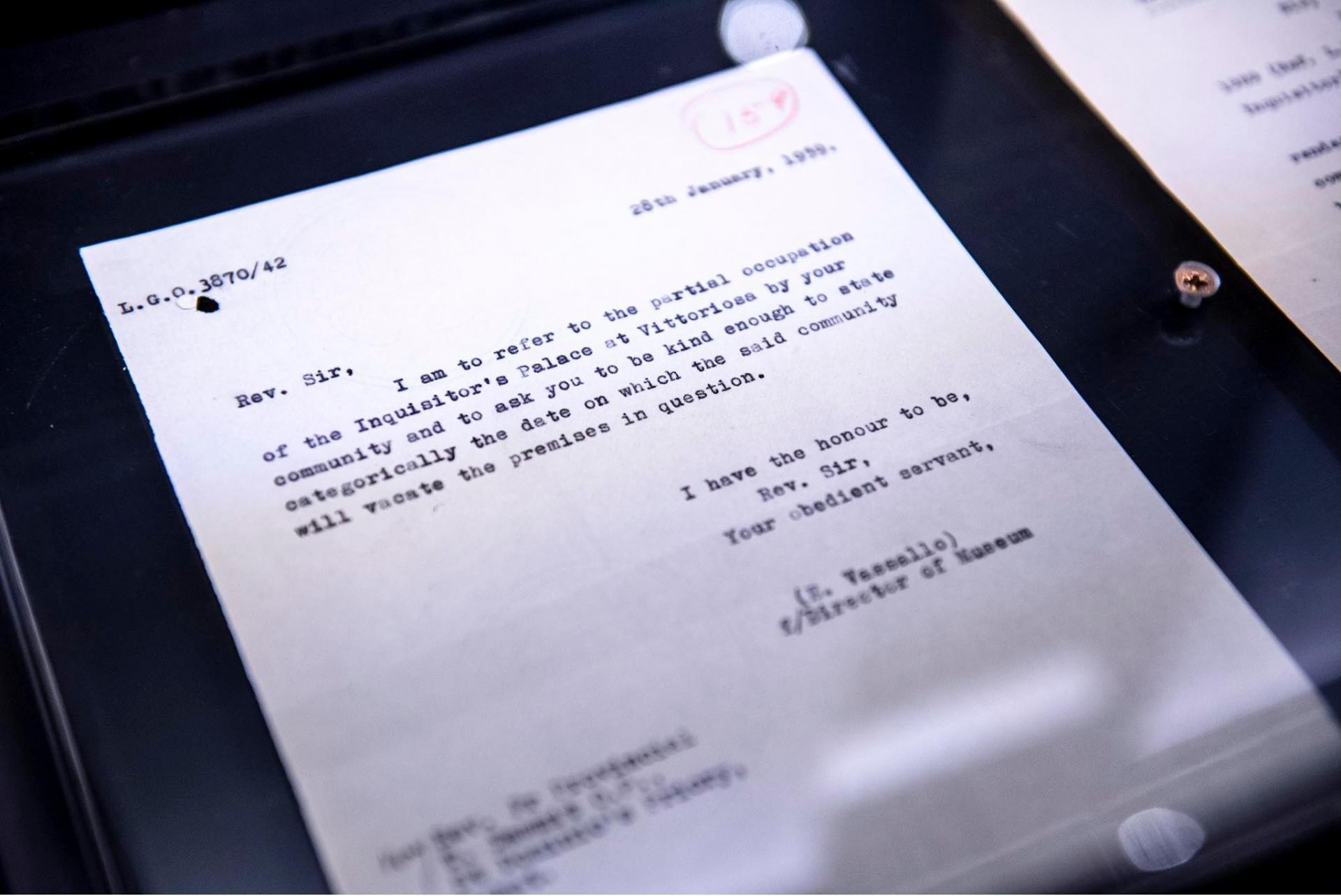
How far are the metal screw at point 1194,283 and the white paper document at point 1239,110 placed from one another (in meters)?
0.01

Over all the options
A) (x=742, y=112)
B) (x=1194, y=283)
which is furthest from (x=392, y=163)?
(x=1194, y=283)

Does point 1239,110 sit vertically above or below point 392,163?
below

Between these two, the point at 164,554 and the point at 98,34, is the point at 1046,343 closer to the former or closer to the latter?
the point at 164,554

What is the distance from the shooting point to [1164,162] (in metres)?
0.69

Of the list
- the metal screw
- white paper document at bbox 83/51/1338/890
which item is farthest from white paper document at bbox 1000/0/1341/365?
white paper document at bbox 83/51/1338/890

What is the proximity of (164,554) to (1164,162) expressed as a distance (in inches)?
22.3

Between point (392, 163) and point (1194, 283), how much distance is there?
0.43 meters

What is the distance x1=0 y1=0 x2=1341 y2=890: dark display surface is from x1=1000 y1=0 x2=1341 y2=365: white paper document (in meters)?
0.02

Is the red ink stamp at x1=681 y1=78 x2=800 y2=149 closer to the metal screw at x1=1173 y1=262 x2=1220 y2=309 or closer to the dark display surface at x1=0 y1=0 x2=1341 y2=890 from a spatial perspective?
the dark display surface at x1=0 y1=0 x2=1341 y2=890

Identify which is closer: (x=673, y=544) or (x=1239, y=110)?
(x=673, y=544)

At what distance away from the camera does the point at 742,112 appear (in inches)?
27.4

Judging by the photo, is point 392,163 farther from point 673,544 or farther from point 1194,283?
point 1194,283

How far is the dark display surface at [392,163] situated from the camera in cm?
50

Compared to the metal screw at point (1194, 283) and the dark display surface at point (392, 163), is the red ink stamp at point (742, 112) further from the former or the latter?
the metal screw at point (1194, 283)
